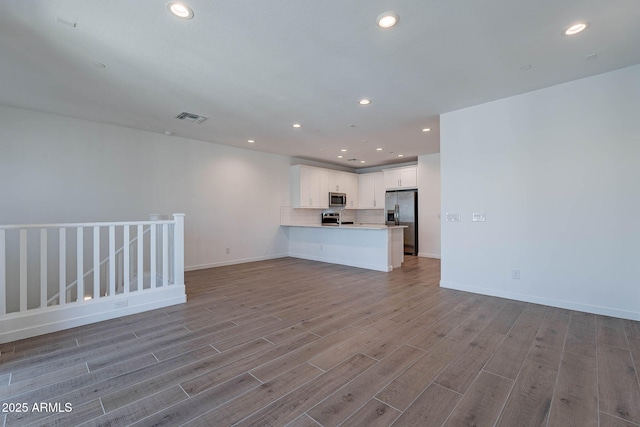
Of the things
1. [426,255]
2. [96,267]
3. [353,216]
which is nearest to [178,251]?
[96,267]

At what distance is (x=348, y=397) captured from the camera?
175 centimetres

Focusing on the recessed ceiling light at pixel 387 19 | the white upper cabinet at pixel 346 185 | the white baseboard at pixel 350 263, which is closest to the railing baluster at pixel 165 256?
the recessed ceiling light at pixel 387 19

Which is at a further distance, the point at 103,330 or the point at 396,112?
the point at 396,112

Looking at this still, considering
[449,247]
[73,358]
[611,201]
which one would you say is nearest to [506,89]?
[611,201]

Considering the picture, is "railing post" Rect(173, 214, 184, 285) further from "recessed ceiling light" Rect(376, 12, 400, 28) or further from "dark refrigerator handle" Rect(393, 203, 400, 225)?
"dark refrigerator handle" Rect(393, 203, 400, 225)

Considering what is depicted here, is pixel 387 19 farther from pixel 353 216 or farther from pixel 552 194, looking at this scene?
pixel 353 216

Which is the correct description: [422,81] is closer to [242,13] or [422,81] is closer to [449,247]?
[242,13]

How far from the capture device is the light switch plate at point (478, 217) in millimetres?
3873

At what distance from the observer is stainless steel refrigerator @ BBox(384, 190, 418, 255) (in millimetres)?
7480

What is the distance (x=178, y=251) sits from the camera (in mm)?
3703

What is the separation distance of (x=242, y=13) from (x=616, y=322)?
4658 mm

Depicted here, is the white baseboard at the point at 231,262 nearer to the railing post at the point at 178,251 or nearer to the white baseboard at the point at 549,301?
the railing post at the point at 178,251

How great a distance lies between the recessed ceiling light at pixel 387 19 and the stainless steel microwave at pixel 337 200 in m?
5.84

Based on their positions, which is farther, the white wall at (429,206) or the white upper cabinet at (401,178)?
the white upper cabinet at (401,178)
